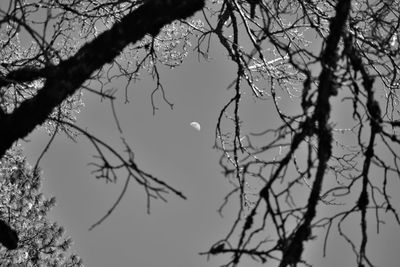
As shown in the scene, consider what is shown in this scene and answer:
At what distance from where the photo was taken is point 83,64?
2529 millimetres

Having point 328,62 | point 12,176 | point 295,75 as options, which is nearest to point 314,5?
point 295,75

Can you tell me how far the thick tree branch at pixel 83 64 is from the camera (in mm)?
2463

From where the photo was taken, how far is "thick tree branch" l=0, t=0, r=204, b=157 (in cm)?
246

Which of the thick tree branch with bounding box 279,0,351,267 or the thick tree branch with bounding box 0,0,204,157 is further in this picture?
the thick tree branch with bounding box 0,0,204,157

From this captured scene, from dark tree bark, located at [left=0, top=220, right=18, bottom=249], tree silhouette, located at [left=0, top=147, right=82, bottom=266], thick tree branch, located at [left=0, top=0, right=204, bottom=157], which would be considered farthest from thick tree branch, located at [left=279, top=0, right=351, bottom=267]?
tree silhouette, located at [left=0, top=147, right=82, bottom=266]

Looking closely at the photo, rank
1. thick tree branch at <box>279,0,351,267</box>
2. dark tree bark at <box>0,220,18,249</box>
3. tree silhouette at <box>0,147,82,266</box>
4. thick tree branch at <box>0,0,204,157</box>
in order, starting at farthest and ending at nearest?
tree silhouette at <box>0,147,82,266</box>
dark tree bark at <box>0,220,18,249</box>
thick tree branch at <box>0,0,204,157</box>
thick tree branch at <box>279,0,351,267</box>

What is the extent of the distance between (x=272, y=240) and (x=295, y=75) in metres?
4.13

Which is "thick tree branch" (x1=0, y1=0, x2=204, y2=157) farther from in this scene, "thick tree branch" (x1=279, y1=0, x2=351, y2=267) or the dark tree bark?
"thick tree branch" (x1=279, y1=0, x2=351, y2=267)

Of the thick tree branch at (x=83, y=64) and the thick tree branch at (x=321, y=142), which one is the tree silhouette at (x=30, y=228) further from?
the thick tree branch at (x=321, y=142)

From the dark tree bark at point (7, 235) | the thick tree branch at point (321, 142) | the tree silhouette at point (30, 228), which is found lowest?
the dark tree bark at point (7, 235)

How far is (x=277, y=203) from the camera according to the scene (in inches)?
74.1

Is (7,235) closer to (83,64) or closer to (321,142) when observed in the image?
(83,64)

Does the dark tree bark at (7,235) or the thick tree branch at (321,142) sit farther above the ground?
the thick tree branch at (321,142)

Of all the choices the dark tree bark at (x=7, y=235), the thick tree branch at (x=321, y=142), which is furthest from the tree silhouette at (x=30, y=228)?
the thick tree branch at (x=321, y=142)
